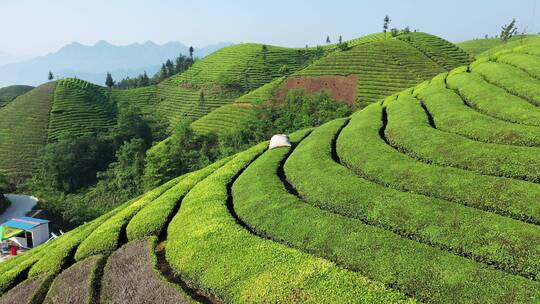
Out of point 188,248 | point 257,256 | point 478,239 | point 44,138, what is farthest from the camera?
point 44,138

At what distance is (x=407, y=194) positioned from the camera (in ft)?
74.5

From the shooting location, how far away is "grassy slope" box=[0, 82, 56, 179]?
9346 centimetres

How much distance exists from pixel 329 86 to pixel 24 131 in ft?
253

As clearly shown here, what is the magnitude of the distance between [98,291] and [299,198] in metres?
12.1

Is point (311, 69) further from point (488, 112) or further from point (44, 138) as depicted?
point (488, 112)

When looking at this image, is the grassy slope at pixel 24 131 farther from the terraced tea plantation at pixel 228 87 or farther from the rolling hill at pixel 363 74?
the rolling hill at pixel 363 74

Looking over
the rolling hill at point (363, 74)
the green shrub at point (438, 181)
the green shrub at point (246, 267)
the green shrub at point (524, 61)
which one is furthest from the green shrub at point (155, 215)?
the rolling hill at point (363, 74)

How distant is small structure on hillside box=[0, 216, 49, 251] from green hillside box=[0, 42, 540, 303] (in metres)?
16.2

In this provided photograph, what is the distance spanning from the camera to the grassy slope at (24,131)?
93.5m

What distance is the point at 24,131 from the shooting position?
350 feet

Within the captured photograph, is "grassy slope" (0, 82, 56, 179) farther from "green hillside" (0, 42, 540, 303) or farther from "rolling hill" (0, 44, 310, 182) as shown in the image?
"green hillside" (0, 42, 540, 303)

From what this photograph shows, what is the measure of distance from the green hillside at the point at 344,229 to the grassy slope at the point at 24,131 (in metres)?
74.0

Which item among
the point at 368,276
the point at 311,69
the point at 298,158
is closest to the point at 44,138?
the point at 311,69

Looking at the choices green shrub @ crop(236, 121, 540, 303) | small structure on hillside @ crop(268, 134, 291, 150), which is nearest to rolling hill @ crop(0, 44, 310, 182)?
small structure on hillside @ crop(268, 134, 291, 150)
